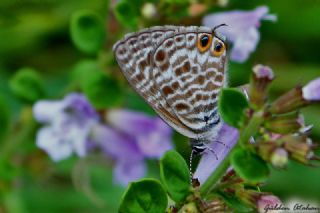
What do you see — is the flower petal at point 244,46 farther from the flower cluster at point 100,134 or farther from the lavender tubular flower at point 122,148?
the lavender tubular flower at point 122,148

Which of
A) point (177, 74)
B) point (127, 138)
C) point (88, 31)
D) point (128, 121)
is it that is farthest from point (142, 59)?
point (127, 138)

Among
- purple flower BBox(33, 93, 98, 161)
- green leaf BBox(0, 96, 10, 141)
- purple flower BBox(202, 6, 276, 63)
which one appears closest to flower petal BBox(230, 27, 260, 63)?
purple flower BBox(202, 6, 276, 63)

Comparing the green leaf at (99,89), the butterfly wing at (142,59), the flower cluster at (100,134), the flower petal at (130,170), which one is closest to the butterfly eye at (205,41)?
the butterfly wing at (142,59)

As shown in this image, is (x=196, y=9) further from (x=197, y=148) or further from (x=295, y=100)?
(x=295, y=100)

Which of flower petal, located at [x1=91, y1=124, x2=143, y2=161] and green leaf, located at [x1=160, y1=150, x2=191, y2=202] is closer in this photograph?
green leaf, located at [x1=160, y1=150, x2=191, y2=202]

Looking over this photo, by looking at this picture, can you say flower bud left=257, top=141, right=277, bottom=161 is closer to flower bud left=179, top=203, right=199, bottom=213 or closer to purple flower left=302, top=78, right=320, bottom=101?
purple flower left=302, top=78, right=320, bottom=101
